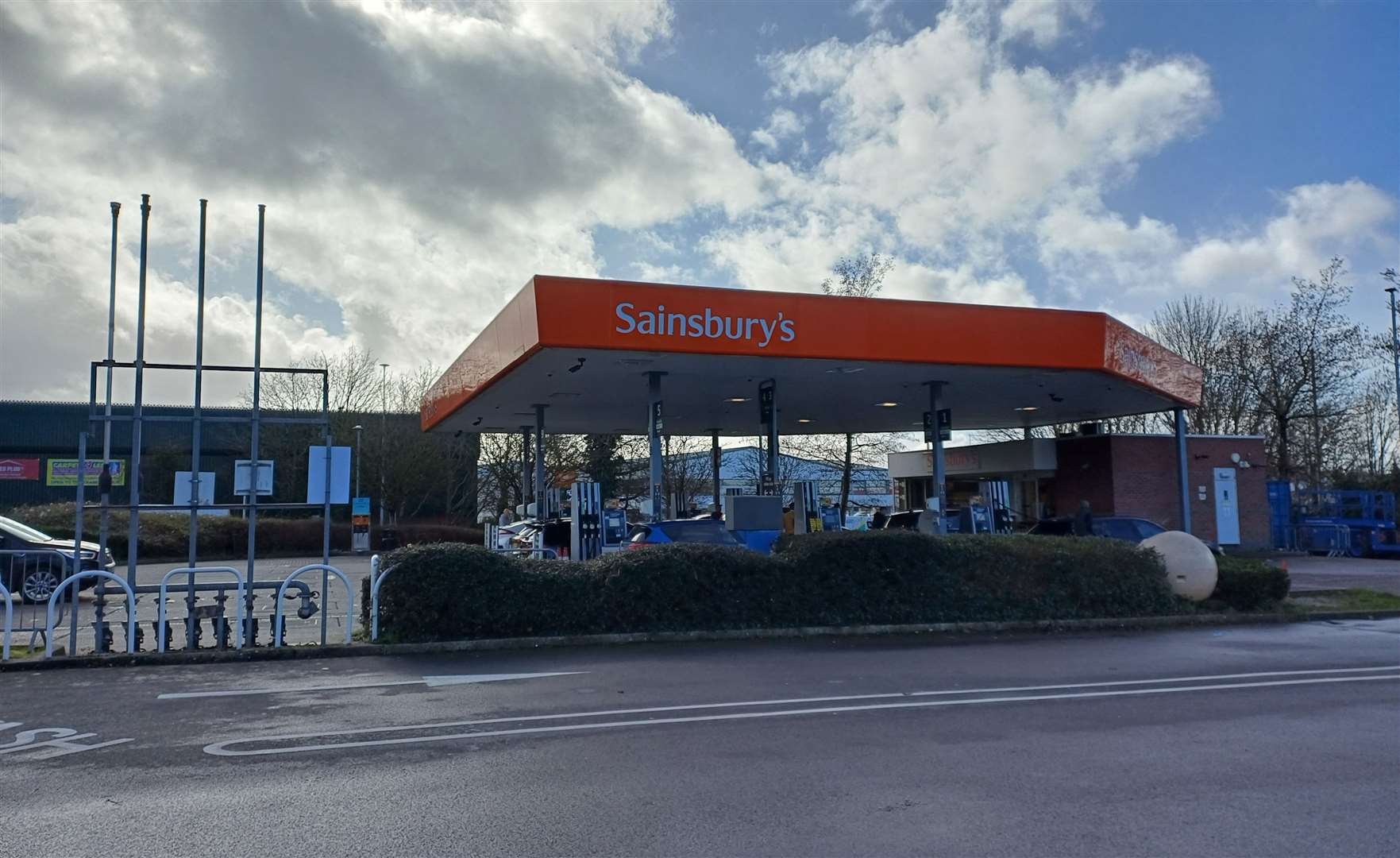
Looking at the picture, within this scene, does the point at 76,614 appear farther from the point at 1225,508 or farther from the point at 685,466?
the point at 685,466

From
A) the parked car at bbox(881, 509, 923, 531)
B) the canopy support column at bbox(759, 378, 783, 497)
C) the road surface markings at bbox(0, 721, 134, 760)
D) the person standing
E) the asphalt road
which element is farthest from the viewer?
the parked car at bbox(881, 509, 923, 531)

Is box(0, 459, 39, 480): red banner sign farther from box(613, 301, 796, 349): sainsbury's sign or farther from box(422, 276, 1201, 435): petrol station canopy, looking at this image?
box(613, 301, 796, 349): sainsbury's sign

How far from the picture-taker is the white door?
30.8 m

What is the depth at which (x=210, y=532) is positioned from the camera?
36.9 meters

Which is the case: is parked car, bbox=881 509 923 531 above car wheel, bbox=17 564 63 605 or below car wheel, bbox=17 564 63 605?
above

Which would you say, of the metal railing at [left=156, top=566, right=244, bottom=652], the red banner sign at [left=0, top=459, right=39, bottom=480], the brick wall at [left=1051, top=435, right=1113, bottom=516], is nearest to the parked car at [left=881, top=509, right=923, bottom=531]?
the brick wall at [left=1051, top=435, right=1113, bottom=516]

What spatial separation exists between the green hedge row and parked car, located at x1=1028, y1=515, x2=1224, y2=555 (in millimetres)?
18947

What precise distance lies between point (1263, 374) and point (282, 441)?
129 feet

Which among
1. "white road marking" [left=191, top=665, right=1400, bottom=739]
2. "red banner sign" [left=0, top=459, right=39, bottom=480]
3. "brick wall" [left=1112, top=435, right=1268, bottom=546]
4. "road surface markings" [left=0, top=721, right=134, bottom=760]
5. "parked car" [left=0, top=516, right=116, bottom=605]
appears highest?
"red banner sign" [left=0, top=459, right=39, bottom=480]

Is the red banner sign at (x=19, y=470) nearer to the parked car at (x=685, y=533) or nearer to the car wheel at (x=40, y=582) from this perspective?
the car wheel at (x=40, y=582)

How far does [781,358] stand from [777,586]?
5.26 meters

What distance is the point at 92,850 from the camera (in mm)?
5082

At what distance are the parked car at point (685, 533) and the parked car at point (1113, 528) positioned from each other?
313 inches

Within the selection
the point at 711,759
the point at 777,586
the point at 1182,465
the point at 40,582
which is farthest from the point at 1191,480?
the point at 40,582
